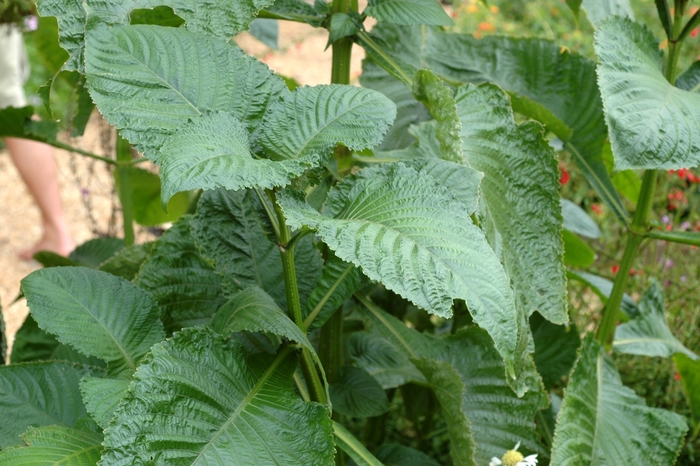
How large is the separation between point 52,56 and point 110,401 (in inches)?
36.5

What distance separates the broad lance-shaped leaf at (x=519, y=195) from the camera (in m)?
0.94

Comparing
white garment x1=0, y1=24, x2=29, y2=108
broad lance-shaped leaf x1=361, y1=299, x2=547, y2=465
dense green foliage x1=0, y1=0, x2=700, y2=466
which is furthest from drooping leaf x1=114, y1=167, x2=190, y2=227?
white garment x1=0, y1=24, x2=29, y2=108

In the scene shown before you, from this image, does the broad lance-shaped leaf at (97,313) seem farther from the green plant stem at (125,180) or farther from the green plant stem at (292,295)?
the green plant stem at (125,180)

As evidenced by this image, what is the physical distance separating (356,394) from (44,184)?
246 centimetres

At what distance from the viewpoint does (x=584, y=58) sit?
1263mm

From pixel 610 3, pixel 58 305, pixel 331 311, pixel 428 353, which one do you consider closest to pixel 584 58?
pixel 610 3

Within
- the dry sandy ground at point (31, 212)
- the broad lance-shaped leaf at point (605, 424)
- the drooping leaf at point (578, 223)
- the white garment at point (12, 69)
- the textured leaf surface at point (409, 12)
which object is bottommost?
the dry sandy ground at point (31, 212)

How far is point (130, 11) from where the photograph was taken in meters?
0.84

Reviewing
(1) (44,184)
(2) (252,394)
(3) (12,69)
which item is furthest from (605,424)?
(3) (12,69)

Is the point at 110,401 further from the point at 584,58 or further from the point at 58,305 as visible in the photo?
the point at 584,58

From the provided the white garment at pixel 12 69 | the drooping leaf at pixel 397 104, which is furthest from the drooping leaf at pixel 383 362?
the white garment at pixel 12 69

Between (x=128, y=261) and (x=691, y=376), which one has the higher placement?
(x=128, y=261)

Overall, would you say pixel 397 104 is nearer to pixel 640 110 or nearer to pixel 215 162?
pixel 640 110

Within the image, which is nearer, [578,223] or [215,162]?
[215,162]
